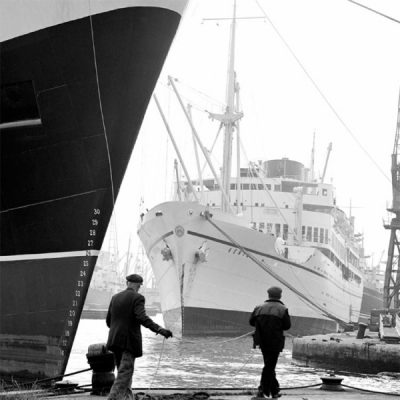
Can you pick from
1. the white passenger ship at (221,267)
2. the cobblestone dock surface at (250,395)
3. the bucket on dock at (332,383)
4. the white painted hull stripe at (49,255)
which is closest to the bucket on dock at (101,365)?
the cobblestone dock surface at (250,395)

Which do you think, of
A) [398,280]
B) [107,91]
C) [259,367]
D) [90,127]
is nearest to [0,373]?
[90,127]

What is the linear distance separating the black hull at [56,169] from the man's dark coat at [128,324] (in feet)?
8.84

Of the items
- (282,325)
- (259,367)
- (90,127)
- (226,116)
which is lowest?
(259,367)

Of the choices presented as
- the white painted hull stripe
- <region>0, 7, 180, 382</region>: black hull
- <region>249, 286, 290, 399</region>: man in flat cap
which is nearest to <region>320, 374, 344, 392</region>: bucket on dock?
<region>249, 286, 290, 399</region>: man in flat cap

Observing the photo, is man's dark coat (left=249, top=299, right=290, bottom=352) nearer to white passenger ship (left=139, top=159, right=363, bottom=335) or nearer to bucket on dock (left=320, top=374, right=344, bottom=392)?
bucket on dock (left=320, top=374, right=344, bottom=392)

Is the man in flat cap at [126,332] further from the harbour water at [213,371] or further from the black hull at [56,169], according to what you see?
the harbour water at [213,371]

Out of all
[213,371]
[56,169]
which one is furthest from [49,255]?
[213,371]

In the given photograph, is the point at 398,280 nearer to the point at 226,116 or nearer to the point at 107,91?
the point at 226,116

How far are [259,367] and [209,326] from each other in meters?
10.5

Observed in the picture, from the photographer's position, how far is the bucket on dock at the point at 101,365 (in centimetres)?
733

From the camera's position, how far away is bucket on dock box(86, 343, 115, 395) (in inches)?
289

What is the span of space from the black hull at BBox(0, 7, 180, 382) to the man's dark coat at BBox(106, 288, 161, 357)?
2695 mm

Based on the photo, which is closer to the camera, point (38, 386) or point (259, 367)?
point (38, 386)

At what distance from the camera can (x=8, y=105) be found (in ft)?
29.4
